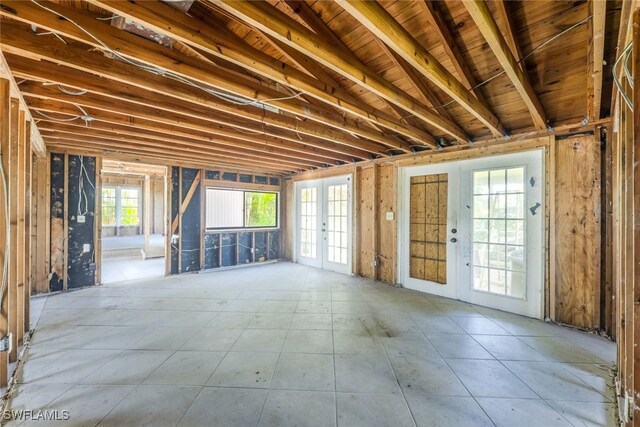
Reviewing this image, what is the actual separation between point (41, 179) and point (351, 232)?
17.5ft

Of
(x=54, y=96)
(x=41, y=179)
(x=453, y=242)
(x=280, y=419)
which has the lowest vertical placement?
(x=280, y=419)

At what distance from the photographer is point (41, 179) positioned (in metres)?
3.99

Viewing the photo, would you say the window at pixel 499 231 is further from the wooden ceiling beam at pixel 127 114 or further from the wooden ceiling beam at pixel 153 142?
the wooden ceiling beam at pixel 153 142

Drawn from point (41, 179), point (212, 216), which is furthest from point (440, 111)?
point (41, 179)

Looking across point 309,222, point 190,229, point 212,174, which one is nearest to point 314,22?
point 212,174

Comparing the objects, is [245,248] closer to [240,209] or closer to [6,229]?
[240,209]

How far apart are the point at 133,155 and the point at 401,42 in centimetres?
505

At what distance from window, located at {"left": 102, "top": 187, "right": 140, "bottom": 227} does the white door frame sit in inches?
318

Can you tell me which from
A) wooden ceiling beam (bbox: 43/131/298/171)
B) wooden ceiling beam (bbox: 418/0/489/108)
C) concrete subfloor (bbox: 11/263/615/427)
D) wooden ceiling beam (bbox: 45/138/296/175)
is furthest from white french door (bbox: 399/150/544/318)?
wooden ceiling beam (bbox: 45/138/296/175)

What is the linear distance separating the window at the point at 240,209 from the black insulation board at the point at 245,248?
26 cm

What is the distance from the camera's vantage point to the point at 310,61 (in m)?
2.16

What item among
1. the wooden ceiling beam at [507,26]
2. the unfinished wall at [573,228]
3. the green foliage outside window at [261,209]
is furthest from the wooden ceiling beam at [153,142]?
the unfinished wall at [573,228]

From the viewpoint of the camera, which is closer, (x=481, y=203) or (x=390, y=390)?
(x=390, y=390)

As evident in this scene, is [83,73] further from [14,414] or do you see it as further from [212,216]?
[212,216]
